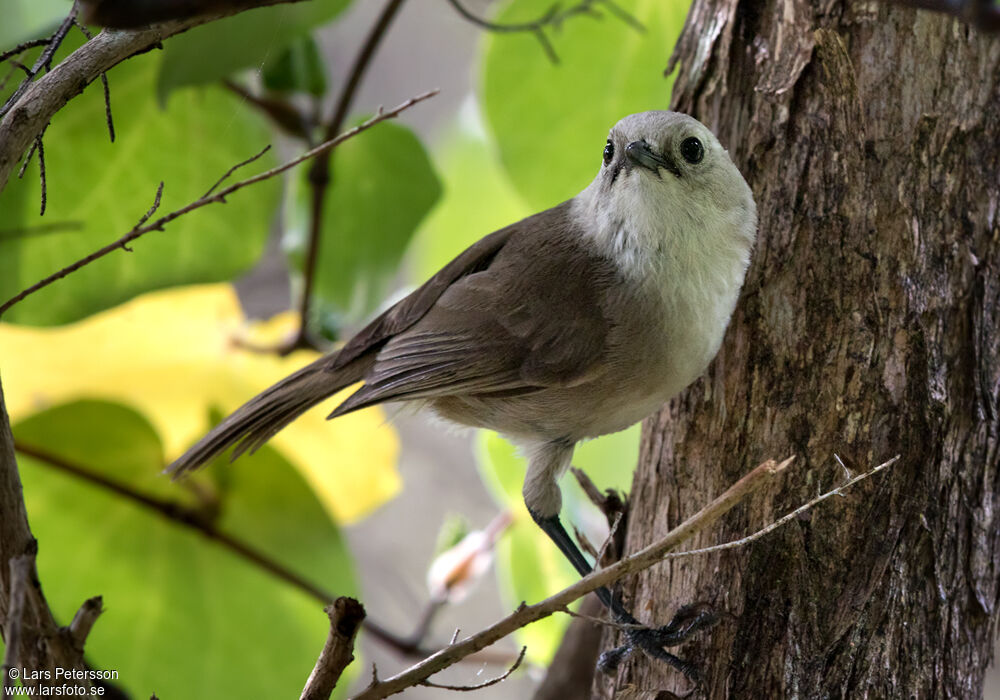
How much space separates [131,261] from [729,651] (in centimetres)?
122

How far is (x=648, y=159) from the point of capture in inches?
58.1

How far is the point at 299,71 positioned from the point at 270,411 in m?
0.67

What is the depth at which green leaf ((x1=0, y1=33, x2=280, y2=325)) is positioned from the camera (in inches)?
65.9

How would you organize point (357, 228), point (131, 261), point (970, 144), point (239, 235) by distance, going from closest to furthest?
point (970, 144) → point (131, 261) → point (239, 235) → point (357, 228)

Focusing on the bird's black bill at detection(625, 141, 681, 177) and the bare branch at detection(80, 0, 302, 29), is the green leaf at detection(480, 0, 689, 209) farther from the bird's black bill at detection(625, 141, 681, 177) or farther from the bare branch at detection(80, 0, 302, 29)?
the bare branch at detection(80, 0, 302, 29)

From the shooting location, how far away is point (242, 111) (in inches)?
71.6

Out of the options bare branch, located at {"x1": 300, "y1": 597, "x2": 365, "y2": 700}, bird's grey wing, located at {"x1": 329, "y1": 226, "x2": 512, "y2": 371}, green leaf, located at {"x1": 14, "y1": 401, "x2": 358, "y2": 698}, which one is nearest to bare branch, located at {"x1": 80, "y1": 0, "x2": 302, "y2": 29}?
bare branch, located at {"x1": 300, "y1": 597, "x2": 365, "y2": 700}

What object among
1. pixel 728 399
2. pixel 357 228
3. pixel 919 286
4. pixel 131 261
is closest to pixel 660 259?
pixel 728 399

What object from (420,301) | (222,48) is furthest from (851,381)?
(222,48)

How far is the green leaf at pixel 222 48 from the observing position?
4.82 feet

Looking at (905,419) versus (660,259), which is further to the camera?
(660,259)

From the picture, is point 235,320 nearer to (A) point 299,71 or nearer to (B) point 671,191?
(A) point 299,71

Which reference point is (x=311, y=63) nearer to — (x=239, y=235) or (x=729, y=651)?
(x=239, y=235)

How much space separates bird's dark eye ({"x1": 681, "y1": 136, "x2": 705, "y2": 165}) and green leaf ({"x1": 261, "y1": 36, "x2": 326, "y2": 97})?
79cm
